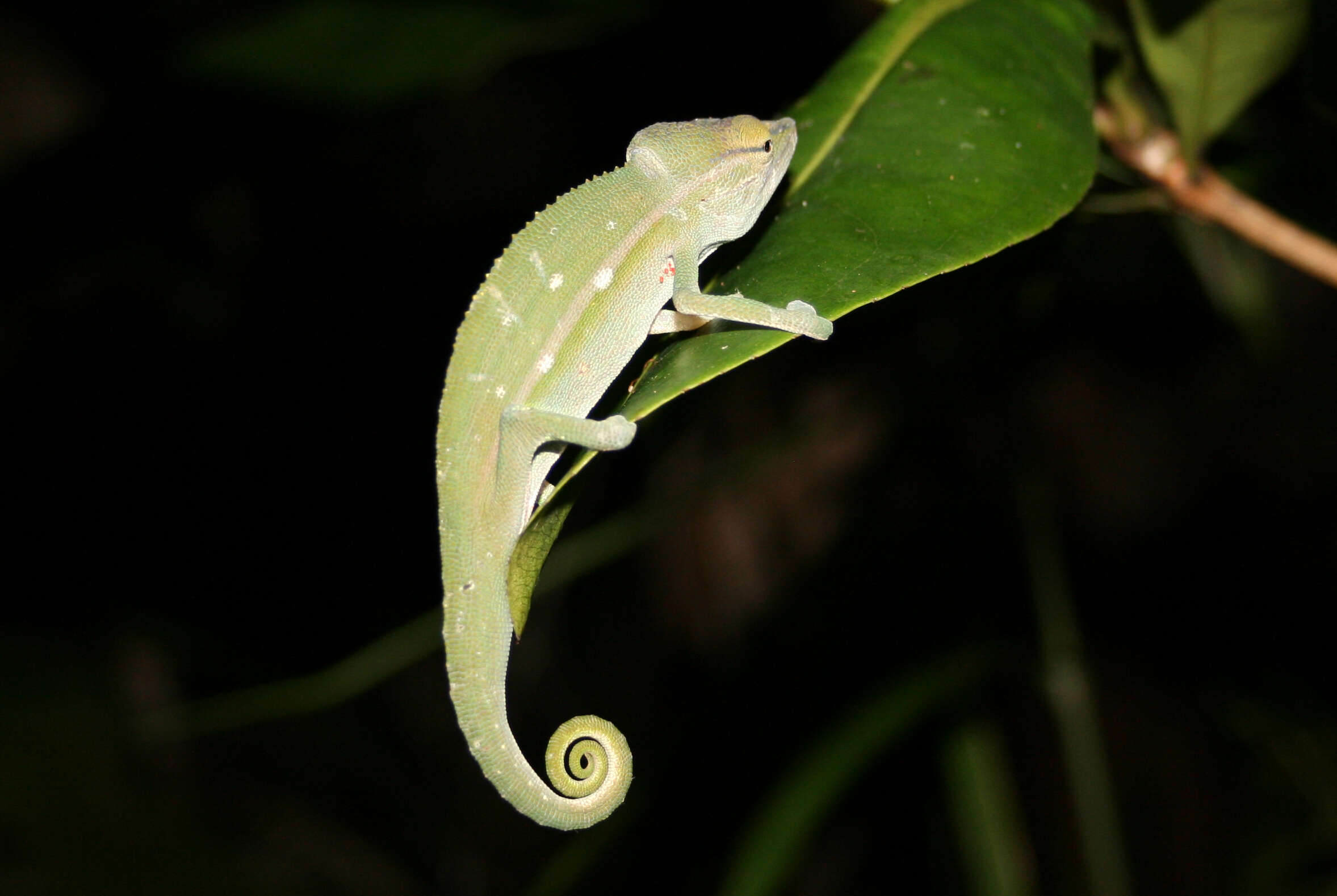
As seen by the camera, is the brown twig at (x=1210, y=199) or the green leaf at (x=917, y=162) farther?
the brown twig at (x=1210, y=199)

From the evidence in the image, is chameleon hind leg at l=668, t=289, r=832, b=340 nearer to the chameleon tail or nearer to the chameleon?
the chameleon

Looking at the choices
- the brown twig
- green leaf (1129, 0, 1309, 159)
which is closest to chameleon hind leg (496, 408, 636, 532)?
the brown twig

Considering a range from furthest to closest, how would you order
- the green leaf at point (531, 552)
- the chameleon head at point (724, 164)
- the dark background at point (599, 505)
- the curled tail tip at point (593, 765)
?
1. the dark background at point (599, 505)
2. the chameleon head at point (724, 164)
3. the curled tail tip at point (593, 765)
4. the green leaf at point (531, 552)

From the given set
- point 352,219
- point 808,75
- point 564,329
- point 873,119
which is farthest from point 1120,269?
point 352,219

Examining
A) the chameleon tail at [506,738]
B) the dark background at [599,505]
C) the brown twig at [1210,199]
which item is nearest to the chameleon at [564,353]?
the chameleon tail at [506,738]

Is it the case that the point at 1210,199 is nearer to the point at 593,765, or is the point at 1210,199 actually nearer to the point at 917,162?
the point at 917,162

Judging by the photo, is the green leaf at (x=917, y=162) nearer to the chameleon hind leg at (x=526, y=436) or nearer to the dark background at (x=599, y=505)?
the chameleon hind leg at (x=526, y=436)

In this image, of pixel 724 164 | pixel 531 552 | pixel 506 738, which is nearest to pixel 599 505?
pixel 724 164
